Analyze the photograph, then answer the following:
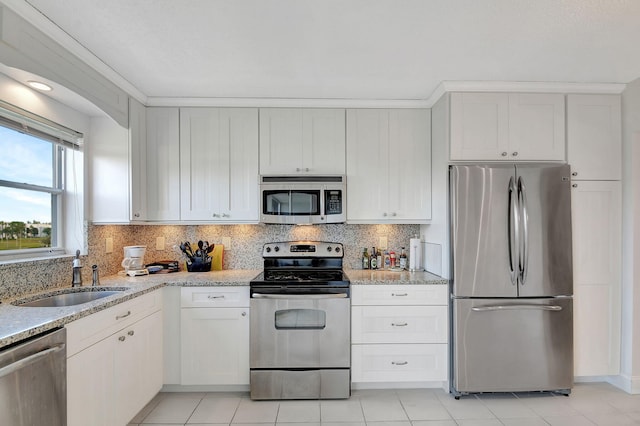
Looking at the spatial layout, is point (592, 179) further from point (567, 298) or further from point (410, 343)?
point (410, 343)

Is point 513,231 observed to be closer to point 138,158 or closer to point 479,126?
point 479,126

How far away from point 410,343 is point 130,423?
6.79 feet

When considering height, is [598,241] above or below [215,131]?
below

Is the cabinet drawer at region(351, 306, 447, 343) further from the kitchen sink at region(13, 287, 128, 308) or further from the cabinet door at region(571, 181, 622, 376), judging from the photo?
the kitchen sink at region(13, 287, 128, 308)

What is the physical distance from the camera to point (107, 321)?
194 cm

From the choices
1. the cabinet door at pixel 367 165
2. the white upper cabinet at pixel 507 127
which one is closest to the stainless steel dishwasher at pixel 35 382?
the cabinet door at pixel 367 165

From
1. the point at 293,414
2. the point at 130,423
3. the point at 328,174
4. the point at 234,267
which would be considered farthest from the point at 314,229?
the point at 130,423

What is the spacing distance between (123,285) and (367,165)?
2.14 metres

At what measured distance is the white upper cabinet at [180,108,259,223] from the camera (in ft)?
9.78

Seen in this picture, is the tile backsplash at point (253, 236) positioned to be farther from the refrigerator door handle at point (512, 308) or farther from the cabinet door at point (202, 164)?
the refrigerator door handle at point (512, 308)

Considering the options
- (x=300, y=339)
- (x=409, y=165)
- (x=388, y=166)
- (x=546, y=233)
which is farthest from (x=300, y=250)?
(x=546, y=233)

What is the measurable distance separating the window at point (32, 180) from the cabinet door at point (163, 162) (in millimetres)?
553

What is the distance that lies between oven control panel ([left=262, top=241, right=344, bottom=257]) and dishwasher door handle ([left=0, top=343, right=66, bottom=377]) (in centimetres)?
179

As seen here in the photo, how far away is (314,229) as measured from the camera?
3.32m
